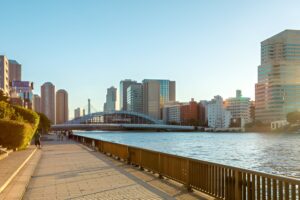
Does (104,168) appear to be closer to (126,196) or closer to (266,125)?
(126,196)

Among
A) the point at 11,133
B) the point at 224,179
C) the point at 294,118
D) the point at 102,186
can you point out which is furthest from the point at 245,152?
the point at 294,118

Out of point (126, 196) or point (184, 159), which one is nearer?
point (126, 196)

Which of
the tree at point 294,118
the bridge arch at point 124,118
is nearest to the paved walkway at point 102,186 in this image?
the tree at point 294,118

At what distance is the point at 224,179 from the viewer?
10.2 meters

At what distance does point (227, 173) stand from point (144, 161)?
8344 mm

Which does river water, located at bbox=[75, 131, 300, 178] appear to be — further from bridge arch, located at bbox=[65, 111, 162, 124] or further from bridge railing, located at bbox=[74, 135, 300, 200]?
bridge arch, located at bbox=[65, 111, 162, 124]

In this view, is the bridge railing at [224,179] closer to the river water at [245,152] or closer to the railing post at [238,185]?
the railing post at [238,185]

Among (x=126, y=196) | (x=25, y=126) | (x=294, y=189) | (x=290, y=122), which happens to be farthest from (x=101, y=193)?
(x=290, y=122)

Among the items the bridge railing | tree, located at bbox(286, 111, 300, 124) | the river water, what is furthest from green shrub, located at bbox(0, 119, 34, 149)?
tree, located at bbox(286, 111, 300, 124)

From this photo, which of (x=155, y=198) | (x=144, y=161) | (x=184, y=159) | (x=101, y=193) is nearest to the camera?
(x=155, y=198)

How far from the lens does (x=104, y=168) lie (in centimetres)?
1898

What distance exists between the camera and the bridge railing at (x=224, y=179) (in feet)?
26.4

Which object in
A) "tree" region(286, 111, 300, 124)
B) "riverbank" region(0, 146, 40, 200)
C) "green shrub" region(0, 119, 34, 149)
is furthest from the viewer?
"tree" region(286, 111, 300, 124)

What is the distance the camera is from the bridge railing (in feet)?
26.4
